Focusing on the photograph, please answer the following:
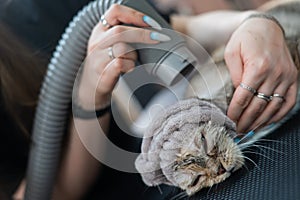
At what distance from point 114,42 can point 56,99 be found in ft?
0.58

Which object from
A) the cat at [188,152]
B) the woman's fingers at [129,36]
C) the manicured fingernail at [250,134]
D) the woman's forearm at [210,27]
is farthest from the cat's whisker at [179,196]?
the woman's forearm at [210,27]

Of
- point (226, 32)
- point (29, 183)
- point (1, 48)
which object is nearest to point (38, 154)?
point (29, 183)

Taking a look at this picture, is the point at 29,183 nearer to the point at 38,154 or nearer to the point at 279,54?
the point at 38,154

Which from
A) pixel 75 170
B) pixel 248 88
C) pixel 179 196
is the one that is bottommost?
pixel 75 170

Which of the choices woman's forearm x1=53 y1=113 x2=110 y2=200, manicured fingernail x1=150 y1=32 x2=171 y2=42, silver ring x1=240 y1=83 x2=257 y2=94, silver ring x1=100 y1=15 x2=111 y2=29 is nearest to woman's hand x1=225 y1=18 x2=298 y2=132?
silver ring x1=240 y1=83 x2=257 y2=94

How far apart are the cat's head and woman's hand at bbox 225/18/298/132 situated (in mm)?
65

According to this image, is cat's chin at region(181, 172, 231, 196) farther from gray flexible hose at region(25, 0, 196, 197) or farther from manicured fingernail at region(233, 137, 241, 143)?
gray flexible hose at region(25, 0, 196, 197)

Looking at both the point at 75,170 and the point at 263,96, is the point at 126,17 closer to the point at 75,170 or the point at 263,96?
the point at 263,96

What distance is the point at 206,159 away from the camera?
2.07 feet

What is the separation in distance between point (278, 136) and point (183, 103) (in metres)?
0.19

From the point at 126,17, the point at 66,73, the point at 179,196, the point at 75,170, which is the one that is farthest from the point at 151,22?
the point at 75,170

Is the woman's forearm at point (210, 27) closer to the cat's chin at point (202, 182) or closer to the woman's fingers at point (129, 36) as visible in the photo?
the woman's fingers at point (129, 36)

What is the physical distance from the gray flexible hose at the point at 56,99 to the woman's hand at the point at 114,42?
35mm

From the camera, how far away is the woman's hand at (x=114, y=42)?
74cm
